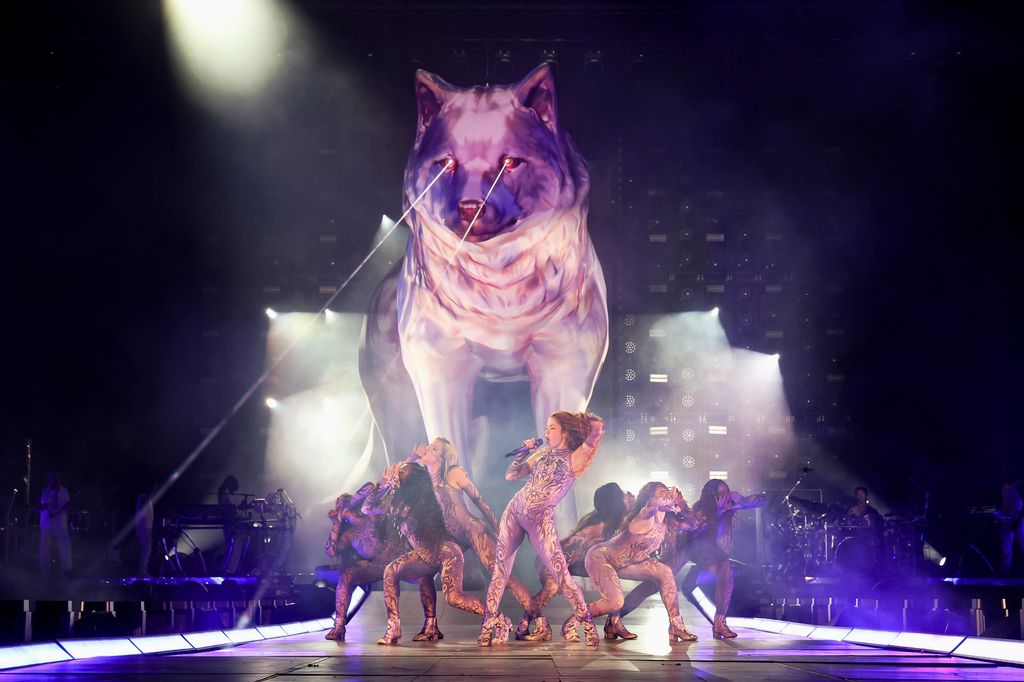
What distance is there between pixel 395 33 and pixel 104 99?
3.66m

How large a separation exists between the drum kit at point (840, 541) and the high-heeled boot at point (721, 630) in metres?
3.26

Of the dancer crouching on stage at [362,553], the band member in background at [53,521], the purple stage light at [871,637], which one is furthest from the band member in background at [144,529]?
the purple stage light at [871,637]

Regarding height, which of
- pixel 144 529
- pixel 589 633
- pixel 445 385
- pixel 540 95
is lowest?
pixel 589 633

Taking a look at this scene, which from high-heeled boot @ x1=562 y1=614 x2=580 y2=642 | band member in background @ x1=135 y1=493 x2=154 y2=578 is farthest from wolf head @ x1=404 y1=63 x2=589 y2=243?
band member in background @ x1=135 y1=493 x2=154 y2=578

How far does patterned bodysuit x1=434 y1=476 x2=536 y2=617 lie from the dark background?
21.8ft

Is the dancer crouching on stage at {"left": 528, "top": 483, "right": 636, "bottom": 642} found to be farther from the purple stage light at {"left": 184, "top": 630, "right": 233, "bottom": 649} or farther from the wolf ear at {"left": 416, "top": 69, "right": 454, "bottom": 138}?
the wolf ear at {"left": 416, "top": 69, "right": 454, "bottom": 138}

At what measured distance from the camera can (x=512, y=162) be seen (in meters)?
9.30

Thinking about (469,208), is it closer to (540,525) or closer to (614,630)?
(540,525)

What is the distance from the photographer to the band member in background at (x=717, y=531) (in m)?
6.61

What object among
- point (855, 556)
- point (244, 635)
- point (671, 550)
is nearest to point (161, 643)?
point (244, 635)

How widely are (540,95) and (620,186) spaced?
317cm

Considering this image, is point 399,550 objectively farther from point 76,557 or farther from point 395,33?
point 395,33

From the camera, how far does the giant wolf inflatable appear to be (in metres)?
9.31

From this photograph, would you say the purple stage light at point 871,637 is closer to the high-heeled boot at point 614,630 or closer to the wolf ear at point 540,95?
the high-heeled boot at point 614,630
